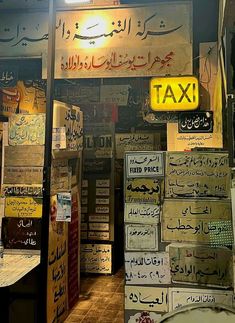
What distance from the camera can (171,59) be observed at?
13.0 feet

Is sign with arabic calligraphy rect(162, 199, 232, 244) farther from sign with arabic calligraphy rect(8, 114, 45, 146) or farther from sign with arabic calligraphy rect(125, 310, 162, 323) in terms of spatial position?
sign with arabic calligraphy rect(8, 114, 45, 146)

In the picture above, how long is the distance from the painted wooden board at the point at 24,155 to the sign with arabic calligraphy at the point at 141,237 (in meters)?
1.30

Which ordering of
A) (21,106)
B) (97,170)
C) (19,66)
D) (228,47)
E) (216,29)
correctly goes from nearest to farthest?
(228,47) < (216,29) < (21,106) < (19,66) < (97,170)

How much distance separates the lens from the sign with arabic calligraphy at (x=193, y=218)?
8.18ft

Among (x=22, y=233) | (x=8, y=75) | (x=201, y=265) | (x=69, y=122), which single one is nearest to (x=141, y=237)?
(x=201, y=265)

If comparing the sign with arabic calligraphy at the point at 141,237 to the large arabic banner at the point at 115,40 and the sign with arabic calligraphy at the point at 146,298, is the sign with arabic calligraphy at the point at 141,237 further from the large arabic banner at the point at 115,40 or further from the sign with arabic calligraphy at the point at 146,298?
the large arabic banner at the point at 115,40

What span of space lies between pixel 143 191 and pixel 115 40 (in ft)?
7.03

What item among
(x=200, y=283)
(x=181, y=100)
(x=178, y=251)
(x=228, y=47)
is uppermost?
(x=181, y=100)

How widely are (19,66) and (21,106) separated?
2.69ft

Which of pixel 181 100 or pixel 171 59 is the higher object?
pixel 171 59

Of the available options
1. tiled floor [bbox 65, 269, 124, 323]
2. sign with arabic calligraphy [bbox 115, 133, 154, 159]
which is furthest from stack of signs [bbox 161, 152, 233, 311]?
sign with arabic calligraphy [bbox 115, 133, 154, 159]

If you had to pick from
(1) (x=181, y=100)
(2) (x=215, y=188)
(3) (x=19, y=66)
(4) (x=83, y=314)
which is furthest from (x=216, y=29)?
(4) (x=83, y=314)

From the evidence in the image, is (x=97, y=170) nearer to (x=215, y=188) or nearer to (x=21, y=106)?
(x=21, y=106)

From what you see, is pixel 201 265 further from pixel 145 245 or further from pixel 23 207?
pixel 23 207
